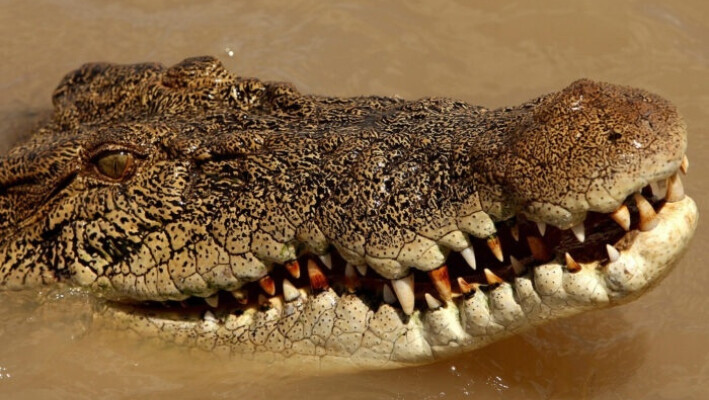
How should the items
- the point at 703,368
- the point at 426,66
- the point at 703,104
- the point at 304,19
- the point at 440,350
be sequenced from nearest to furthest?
1. the point at 440,350
2. the point at 703,368
3. the point at 703,104
4. the point at 426,66
5. the point at 304,19

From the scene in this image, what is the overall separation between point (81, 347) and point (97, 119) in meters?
1.18

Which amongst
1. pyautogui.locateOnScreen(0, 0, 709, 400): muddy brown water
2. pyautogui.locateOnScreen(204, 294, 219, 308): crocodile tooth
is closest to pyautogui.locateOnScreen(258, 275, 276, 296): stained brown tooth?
pyautogui.locateOnScreen(204, 294, 219, 308): crocodile tooth

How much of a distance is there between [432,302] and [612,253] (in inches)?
28.8

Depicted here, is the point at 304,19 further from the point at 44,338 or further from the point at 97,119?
the point at 44,338

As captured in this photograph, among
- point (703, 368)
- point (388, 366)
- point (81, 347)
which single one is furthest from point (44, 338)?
point (703, 368)

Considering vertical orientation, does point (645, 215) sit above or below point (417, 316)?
above

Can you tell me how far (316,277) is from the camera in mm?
3764

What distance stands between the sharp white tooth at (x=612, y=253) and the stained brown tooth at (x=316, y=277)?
117cm

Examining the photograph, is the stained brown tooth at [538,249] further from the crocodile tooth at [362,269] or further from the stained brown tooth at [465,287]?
the crocodile tooth at [362,269]

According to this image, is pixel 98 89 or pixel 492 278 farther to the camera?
pixel 98 89

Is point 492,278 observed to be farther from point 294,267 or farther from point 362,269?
point 294,267

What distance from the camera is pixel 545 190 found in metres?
3.24

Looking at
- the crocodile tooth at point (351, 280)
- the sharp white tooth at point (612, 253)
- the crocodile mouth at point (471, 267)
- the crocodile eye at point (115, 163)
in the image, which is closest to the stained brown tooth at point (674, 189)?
the crocodile mouth at point (471, 267)

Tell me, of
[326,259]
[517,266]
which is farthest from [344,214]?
[517,266]
